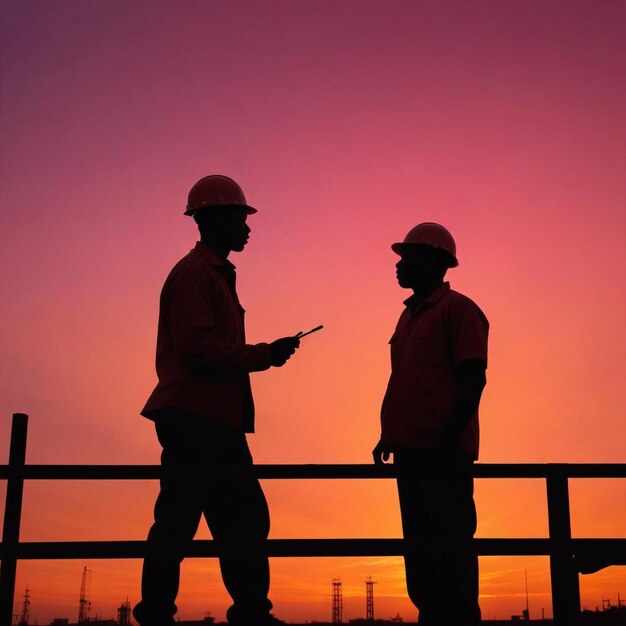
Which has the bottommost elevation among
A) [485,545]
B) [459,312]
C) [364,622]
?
[364,622]

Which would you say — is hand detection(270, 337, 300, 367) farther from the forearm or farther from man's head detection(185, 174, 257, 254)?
man's head detection(185, 174, 257, 254)

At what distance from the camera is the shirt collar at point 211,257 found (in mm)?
4484

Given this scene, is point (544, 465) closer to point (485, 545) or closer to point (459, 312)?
point (485, 545)

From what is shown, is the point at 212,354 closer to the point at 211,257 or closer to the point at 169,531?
the point at 211,257

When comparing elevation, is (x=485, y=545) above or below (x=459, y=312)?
below

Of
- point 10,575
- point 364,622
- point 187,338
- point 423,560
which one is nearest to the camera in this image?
point 187,338

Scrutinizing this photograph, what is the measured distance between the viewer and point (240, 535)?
4.11 meters

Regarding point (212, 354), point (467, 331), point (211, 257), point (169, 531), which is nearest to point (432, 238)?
point (467, 331)

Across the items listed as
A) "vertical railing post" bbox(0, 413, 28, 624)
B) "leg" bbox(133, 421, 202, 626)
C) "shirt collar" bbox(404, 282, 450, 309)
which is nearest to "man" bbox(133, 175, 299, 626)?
"leg" bbox(133, 421, 202, 626)

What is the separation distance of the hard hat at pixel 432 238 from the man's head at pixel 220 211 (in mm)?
1059

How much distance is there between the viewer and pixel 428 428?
448 cm

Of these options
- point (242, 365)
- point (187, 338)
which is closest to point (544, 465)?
point (242, 365)

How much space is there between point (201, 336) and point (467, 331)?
145 cm

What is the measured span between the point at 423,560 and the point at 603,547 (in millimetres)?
1220
